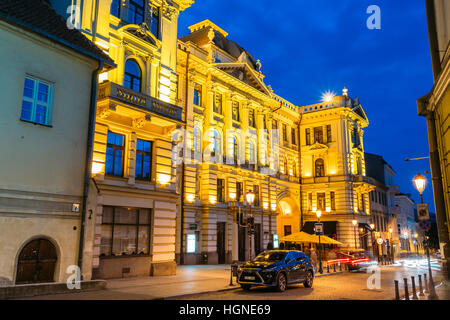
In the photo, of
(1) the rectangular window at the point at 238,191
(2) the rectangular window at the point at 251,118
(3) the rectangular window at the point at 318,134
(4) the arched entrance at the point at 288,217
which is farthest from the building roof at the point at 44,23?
(3) the rectangular window at the point at 318,134

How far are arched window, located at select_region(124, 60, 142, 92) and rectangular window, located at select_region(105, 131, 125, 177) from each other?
9.16 ft

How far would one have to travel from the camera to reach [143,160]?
68.2 ft

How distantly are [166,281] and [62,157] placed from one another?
24.7 feet

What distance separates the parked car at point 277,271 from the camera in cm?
1628

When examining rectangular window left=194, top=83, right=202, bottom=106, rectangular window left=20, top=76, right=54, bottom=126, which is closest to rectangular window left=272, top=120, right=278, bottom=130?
rectangular window left=194, top=83, right=202, bottom=106

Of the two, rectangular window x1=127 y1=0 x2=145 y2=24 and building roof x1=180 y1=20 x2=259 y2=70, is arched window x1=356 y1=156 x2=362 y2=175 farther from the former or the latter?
rectangular window x1=127 y1=0 x2=145 y2=24

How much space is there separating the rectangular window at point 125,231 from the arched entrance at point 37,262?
13.0 ft

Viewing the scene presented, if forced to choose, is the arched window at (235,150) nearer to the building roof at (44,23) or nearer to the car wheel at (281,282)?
the car wheel at (281,282)

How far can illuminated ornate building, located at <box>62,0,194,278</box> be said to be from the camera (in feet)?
59.6

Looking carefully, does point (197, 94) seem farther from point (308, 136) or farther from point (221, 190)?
point (308, 136)

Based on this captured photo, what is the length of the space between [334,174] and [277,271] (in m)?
33.1
